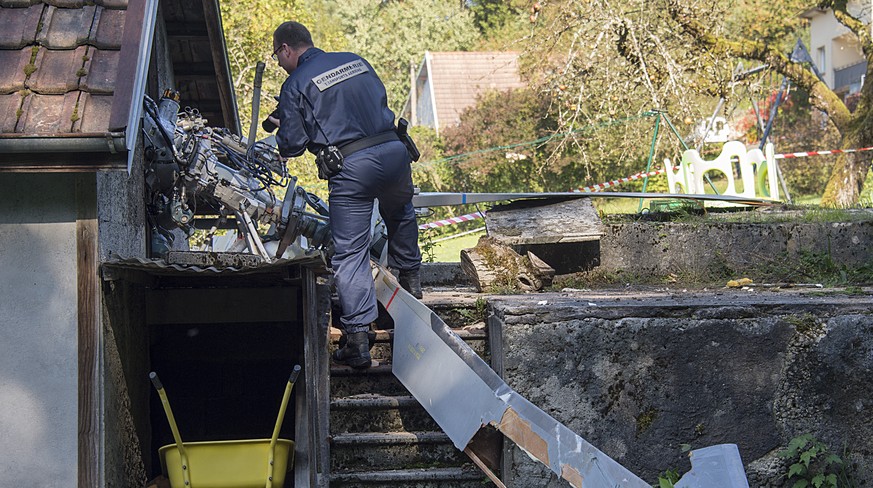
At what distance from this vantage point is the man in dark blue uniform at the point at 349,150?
6.28 m

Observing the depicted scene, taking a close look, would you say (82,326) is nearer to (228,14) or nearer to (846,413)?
(846,413)

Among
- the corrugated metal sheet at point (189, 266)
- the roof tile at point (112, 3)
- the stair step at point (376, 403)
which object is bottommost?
the stair step at point (376, 403)

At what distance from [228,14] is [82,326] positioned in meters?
15.4

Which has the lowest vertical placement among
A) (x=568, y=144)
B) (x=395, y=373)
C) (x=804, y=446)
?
(x=804, y=446)

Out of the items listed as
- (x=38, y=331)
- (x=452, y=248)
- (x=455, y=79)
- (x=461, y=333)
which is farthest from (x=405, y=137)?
(x=455, y=79)

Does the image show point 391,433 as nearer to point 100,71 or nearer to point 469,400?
point 469,400

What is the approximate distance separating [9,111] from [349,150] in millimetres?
2104

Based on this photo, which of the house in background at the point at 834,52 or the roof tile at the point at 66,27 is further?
the house in background at the point at 834,52

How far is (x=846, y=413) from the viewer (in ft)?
18.7

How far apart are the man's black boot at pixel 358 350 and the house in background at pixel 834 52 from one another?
40538 mm

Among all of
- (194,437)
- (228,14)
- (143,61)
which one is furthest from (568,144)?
(143,61)

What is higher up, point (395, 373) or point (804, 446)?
point (395, 373)

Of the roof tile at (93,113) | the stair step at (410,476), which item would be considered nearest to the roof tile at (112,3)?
the roof tile at (93,113)

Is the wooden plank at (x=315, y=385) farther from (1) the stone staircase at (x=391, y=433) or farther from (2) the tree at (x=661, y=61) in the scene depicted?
(2) the tree at (x=661, y=61)
